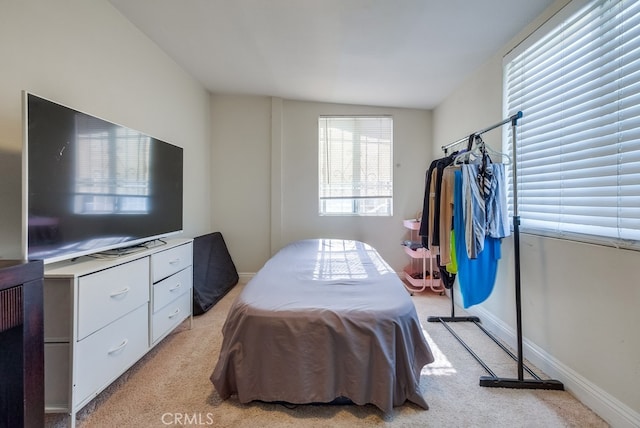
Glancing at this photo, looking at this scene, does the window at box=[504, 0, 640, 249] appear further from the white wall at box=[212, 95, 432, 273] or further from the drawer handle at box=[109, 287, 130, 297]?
the drawer handle at box=[109, 287, 130, 297]

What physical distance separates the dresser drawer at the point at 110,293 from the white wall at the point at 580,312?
8.42 ft

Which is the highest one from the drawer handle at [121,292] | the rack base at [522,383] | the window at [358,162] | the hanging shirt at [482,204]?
the window at [358,162]

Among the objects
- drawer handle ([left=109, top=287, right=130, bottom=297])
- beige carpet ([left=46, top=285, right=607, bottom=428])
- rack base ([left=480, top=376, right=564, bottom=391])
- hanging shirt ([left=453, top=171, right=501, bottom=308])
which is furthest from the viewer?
hanging shirt ([left=453, top=171, right=501, bottom=308])

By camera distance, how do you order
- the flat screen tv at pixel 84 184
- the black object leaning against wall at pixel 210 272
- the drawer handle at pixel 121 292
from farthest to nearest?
the black object leaning against wall at pixel 210 272 → the drawer handle at pixel 121 292 → the flat screen tv at pixel 84 184

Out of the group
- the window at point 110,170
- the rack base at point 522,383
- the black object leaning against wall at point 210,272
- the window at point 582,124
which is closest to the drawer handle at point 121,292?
the window at point 110,170

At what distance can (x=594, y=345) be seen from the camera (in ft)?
4.84

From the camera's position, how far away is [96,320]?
1367mm

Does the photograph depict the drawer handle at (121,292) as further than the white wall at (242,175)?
No

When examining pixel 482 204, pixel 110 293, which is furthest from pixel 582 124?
pixel 110 293

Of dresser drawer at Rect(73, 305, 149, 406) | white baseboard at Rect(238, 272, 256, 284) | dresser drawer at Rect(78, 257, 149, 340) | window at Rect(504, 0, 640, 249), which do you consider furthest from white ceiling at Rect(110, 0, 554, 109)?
white baseboard at Rect(238, 272, 256, 284)

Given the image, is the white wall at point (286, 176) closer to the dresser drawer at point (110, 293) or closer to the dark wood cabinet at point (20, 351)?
the dresser drawer at point (110, 293)

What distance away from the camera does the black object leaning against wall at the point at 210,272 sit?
9.23ft

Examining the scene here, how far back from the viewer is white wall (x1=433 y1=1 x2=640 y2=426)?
1.32 metres

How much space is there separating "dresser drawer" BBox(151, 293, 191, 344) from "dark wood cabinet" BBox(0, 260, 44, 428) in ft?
3.46
